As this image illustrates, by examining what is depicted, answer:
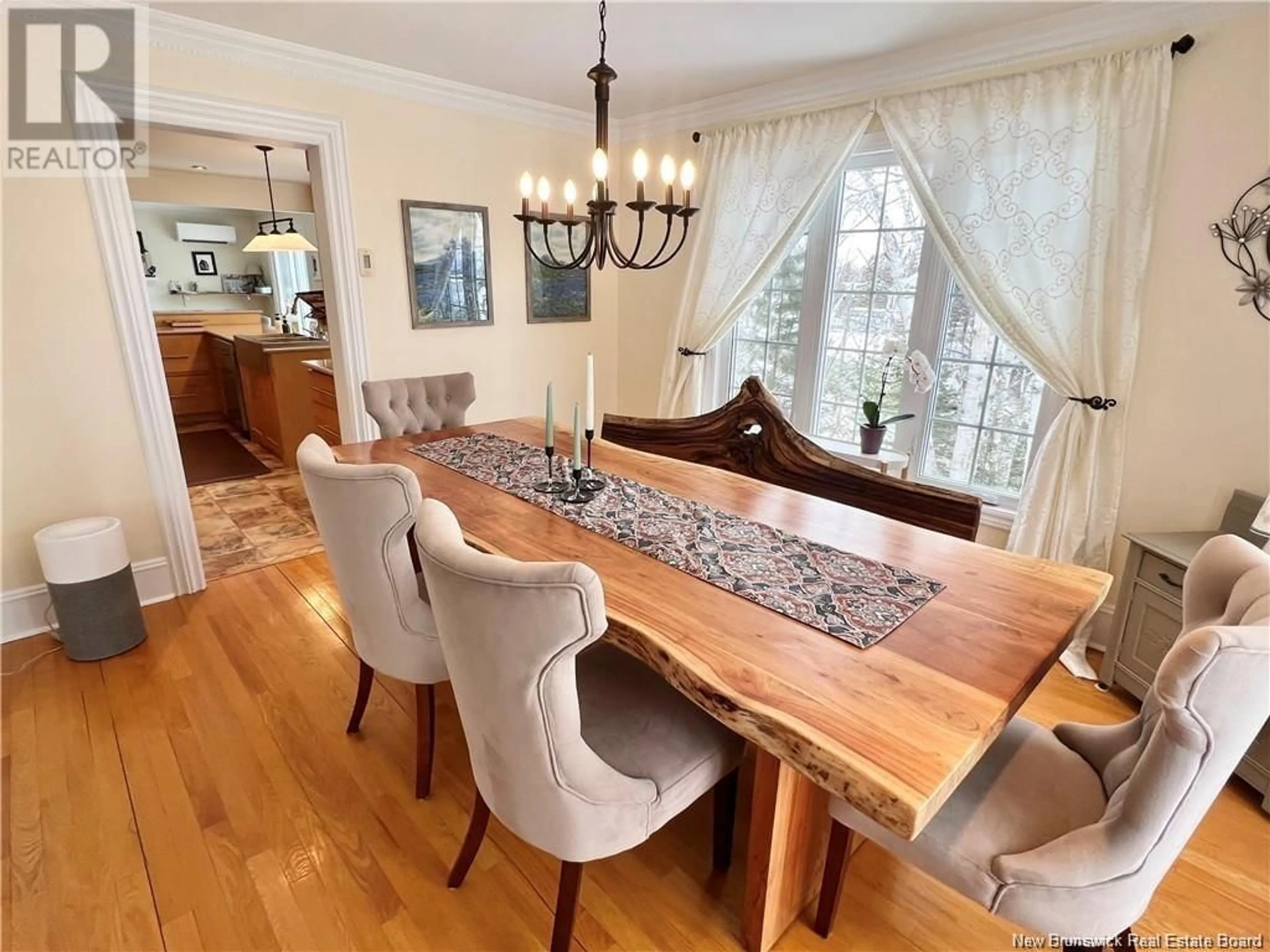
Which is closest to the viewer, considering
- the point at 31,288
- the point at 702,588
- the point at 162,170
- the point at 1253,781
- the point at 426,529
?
the point at 426,529

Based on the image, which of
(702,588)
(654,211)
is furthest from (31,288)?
(654,211)

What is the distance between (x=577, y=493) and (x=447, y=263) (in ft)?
6.97

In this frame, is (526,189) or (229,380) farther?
(229,380)

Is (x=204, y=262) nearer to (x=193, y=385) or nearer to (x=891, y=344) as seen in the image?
(x=193, y=385)

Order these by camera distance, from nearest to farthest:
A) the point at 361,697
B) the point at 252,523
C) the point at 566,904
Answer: the point at 566,904
the point at 361,697
the point at 252,523

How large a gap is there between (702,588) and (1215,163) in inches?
91.2

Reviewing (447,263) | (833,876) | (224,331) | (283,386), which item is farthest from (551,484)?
(224,331)

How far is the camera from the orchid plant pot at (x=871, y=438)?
9.25 ft

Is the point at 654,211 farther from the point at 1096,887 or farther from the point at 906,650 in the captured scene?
the point at 1096,887

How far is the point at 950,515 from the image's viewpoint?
5.74 feet

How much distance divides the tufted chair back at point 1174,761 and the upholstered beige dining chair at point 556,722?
0.60m

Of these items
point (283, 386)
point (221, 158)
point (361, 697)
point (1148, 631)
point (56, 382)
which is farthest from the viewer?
point (221, 158)

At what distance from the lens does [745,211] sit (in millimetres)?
3262

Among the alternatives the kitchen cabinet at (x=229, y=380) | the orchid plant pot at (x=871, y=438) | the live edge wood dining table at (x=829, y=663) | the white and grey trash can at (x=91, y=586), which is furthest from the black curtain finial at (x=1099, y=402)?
the kitchen cabinet at (x=229, y=380)
